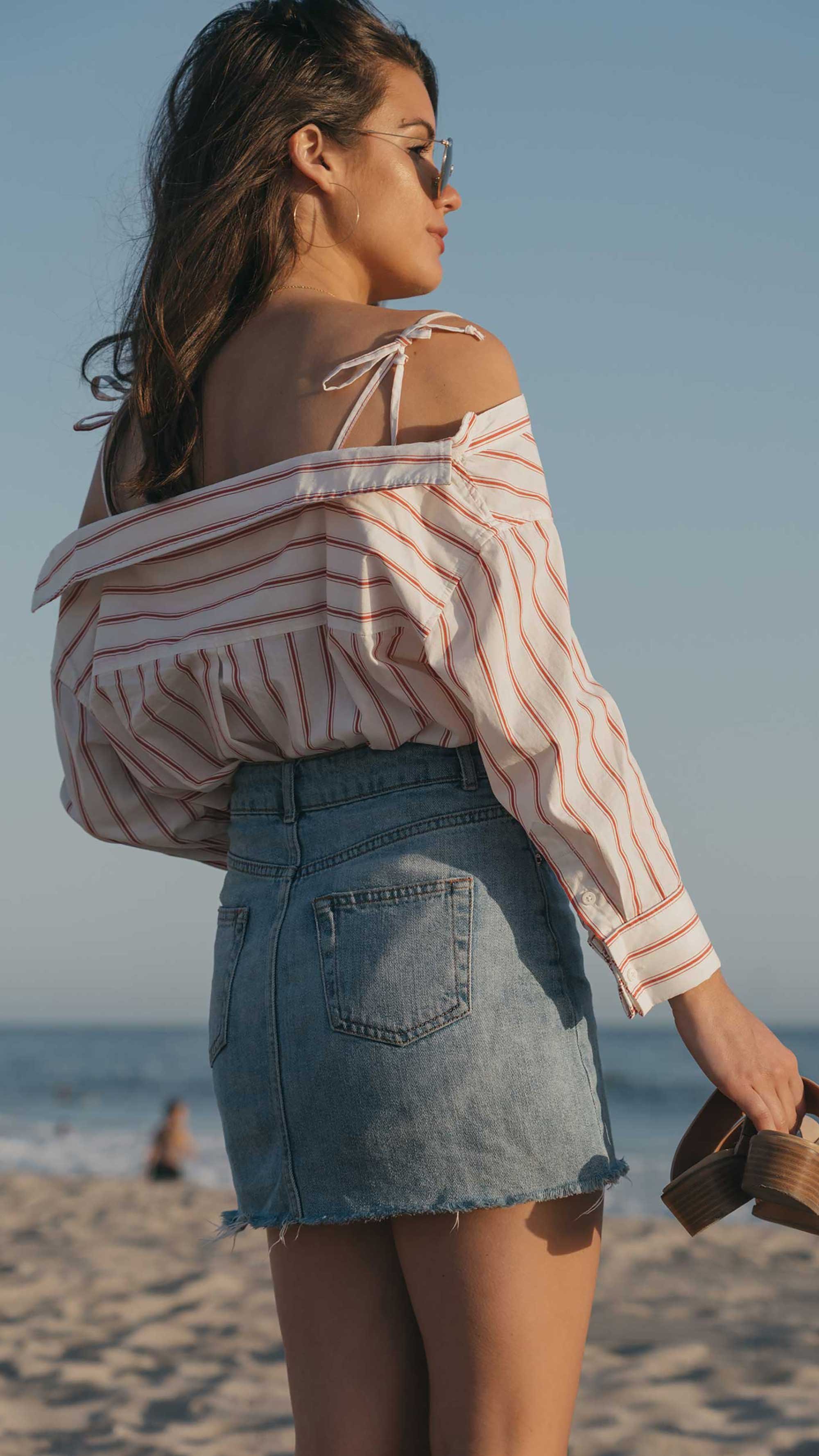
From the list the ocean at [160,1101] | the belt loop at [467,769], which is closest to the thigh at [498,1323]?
the belt loop at [467,769]

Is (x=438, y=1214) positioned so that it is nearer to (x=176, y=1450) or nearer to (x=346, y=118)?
(x=346, y=118)

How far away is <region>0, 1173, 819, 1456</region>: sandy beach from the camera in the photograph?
11.0ft

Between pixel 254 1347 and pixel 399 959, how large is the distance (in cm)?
355

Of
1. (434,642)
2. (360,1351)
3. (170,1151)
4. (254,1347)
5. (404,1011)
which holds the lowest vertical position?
(170,1151)

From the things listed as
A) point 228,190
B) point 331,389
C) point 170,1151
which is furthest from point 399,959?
point 170,1151

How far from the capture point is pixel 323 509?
1.35 m

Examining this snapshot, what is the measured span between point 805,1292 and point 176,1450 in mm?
2881

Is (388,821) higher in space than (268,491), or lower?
lower

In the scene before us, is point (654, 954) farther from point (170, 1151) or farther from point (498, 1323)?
point (170, 1151)

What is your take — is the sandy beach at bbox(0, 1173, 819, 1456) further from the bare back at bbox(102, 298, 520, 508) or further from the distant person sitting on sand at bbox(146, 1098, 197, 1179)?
the distant person sitting on sand at bbox(146, 1098, 197, 1179)

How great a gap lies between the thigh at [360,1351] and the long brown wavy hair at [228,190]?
0.93 meters

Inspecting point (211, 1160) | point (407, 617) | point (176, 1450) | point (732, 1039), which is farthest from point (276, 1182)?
point (211, 1160)

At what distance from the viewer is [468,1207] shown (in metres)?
1.22

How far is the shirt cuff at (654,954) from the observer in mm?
1287
